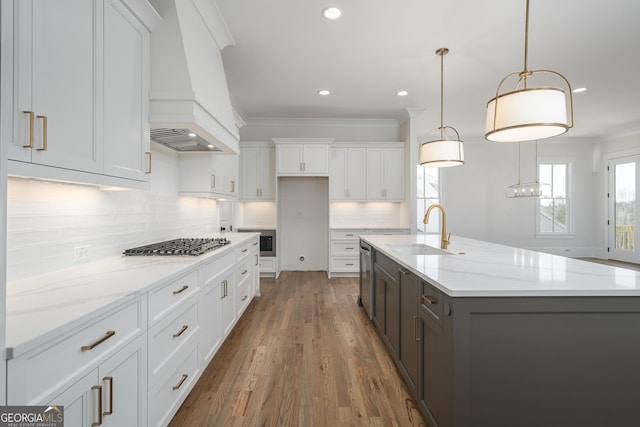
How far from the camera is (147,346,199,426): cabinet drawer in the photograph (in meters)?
1.48

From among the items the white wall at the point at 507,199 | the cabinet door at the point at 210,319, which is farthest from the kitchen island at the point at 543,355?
the white wall at the point at 507,199

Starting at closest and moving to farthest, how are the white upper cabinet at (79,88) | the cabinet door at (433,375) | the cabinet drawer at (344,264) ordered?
the white upper cabinet at (79,88), the cabinet door at (433,375), the cabinet drawer at (344,264)

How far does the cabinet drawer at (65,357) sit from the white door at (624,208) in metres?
9.04

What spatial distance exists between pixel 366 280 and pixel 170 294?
227 cm

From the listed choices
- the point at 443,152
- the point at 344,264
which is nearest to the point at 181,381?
the point at 443,152

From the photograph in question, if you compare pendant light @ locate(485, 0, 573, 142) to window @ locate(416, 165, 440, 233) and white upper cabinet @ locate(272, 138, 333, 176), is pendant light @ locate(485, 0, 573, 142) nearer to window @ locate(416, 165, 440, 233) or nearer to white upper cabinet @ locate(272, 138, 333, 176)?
white upper cabinet @ locate(272, 138, 333, 176)

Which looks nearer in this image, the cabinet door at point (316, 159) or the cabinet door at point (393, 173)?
the cabinet door at point (316, 159)

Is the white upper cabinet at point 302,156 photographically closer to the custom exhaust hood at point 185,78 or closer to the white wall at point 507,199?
the custom exhaust hood at point 185,78

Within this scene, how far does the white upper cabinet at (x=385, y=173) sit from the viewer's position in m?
5.48

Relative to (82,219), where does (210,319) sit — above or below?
below

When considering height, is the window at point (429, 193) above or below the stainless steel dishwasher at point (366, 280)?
above

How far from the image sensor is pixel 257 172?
540cm

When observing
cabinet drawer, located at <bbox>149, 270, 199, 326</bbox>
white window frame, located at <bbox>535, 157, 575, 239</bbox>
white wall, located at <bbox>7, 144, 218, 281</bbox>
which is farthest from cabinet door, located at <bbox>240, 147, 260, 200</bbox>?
white window frame, located at <bbox>535, 157, 575, 239</bbox>

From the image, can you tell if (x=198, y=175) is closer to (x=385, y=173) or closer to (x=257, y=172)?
(x=257, y=172)
